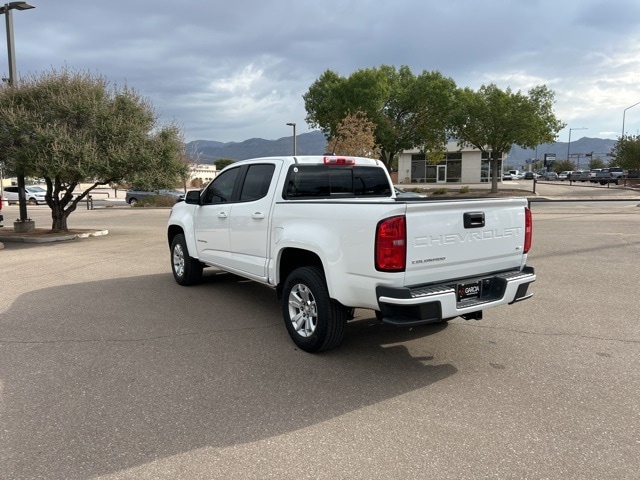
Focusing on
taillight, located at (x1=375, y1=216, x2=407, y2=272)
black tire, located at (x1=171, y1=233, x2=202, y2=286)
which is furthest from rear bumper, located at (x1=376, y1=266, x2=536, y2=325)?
black tire, located at (x1=171, y1=233, x2=202, y2=286)

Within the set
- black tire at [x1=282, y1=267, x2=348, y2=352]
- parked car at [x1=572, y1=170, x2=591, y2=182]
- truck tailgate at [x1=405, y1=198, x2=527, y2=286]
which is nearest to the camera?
truck tailgate at [x1=405, y1=198, x2=527, y2=286]

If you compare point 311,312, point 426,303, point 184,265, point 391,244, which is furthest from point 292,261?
point 184,265

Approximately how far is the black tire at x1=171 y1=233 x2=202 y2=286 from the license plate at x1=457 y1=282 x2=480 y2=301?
4.45 metres

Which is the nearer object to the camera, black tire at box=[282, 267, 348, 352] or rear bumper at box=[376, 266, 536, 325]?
rear bumper at box=[376, 266, 536, 325]

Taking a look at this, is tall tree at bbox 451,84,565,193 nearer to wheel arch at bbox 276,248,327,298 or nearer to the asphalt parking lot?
the asphalt parking lot

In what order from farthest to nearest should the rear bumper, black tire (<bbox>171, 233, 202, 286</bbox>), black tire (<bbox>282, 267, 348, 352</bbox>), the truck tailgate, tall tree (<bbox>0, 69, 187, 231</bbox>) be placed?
1. tall tree (<bbox>0, 69, 187, 231</bbox>)
2. black tire (<bbox>171, 233, 202, 286</bbox>)
3. black tire (<bbox>282, 267, 348, 352</bbox>)
4. the truck tailgate
5. the rear bumper

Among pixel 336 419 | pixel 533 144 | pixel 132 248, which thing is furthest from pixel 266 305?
pixel 533 144

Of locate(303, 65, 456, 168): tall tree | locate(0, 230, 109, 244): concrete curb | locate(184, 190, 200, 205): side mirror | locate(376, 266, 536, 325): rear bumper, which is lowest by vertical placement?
locate(0, 230, 109, 244): concrete curb

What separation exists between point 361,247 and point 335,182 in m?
1.87

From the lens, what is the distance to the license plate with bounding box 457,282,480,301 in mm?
4070

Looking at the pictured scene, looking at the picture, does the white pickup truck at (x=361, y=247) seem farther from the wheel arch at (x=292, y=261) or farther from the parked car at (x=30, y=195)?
the parked car at (x=30, y=195)

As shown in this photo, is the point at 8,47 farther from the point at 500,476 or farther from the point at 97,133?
the point at 500,476

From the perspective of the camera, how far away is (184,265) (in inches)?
292

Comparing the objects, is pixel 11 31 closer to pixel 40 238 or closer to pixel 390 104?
pixel 40 238
